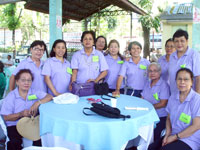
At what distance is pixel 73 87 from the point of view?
295 centimetres

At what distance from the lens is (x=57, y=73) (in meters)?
3.03

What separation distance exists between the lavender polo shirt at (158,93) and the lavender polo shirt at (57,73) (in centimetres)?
114

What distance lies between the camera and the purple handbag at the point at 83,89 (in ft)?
9.54

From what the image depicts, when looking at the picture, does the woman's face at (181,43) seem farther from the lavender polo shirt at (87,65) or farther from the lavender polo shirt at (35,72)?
the lavender polo shirt at (35,72)

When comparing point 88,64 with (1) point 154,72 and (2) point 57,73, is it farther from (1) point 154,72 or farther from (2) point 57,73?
(1) point 154,72

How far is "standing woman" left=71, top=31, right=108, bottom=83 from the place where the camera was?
319 cm

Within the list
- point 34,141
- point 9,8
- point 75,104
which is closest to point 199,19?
point 75,104

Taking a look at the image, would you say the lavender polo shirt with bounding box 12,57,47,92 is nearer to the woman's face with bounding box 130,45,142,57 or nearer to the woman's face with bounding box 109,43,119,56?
the woman's face with bounding box 109,43,119,56

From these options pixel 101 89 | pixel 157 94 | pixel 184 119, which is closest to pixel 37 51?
pixel 101 89

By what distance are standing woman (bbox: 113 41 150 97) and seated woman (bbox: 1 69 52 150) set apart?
1.27m

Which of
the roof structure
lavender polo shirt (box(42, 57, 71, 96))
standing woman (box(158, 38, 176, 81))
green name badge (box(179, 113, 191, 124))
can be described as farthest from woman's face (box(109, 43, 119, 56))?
the roof structure

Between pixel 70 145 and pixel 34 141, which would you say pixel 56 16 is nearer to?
pixel 34 141

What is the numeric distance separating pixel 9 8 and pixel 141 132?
17362 millimetres

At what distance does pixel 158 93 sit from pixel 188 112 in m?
0.69
